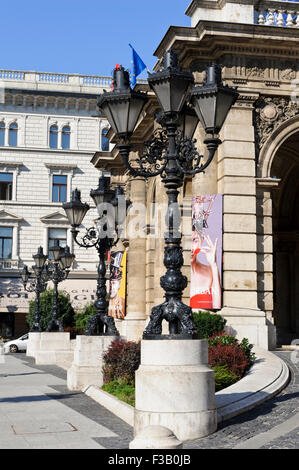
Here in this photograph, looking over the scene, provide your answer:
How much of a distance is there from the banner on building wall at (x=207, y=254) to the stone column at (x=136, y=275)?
8.69 meters

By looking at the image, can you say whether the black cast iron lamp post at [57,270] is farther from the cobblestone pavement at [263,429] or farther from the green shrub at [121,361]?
the cobblestone pavement at [263,429]

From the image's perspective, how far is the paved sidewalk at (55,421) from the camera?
28.9ft

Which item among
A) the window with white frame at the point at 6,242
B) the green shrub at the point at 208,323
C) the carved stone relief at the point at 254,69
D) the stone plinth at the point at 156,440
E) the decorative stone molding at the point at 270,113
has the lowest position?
the stone plinth at the point at 156,440

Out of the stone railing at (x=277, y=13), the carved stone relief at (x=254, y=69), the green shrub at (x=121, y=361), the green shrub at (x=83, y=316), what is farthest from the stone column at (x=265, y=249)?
the green shrub at (x=83, y=316)

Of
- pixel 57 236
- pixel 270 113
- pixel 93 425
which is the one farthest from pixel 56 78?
pixel 93 425

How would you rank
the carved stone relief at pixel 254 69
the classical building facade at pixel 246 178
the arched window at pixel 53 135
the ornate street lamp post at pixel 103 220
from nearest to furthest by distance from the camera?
the ornate street lamp post at pixel 103 220 < the classical building facade at pixel 246 178 < the carved stone relief at pixel 254 69 < the arched window at pixel 53 135

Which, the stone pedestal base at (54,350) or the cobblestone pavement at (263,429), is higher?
the cobblestone pavement at (263,429)

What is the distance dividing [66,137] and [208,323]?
3812cm

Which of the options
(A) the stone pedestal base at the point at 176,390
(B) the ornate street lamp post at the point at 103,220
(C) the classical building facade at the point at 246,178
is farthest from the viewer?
(C) the classical building facade at the point at 246,178

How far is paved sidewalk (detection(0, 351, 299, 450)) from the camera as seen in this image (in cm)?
859

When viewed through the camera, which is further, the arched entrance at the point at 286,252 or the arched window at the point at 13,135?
the arched window at the point at 13,135

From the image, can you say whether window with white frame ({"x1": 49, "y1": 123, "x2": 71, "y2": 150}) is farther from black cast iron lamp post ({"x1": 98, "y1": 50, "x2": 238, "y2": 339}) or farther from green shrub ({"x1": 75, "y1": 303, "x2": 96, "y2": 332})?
black cast iron lamp post ({"x1": 98, "y1": 50, "x2": 238, "y2": 339})

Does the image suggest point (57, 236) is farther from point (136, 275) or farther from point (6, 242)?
point (136, 275)

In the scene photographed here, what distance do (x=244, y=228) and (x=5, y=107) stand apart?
1425 inches
